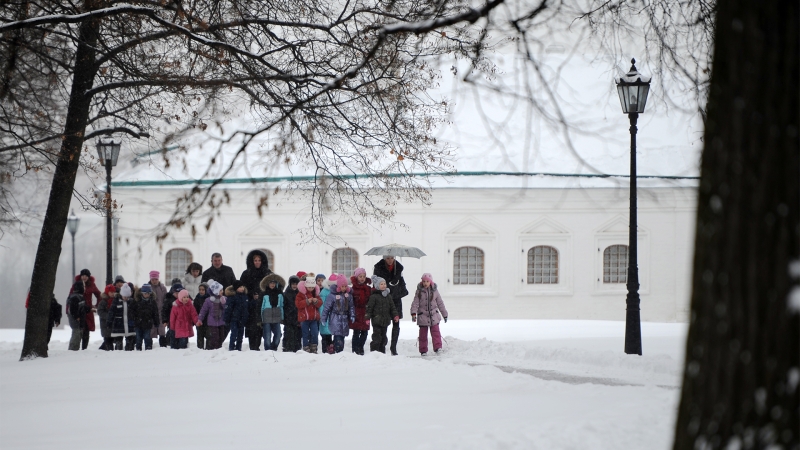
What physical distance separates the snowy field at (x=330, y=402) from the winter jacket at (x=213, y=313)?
1422mm

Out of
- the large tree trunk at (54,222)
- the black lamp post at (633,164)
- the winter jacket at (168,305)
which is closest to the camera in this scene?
the black lamp post at (633,164)

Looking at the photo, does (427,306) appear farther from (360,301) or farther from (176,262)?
(176,262)

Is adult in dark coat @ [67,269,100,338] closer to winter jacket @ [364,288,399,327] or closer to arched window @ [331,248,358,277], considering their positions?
winter jacket @ [364,288,399,327]

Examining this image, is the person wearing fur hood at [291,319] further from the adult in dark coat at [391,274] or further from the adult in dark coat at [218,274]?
the adult in dark coat at [391,274]

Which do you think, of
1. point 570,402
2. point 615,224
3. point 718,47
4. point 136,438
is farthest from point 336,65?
point 615,224

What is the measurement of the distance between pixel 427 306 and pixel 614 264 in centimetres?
1560

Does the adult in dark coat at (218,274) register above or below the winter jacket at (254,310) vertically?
above

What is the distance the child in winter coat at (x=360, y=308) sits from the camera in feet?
48.7

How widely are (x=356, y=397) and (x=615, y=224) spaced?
2159 centimetres

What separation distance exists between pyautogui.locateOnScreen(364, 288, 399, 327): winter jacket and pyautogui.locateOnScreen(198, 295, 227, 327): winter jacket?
264cm

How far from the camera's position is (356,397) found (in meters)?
8.97

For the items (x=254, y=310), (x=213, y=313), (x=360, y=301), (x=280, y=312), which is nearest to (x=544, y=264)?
(x=360, y=301)

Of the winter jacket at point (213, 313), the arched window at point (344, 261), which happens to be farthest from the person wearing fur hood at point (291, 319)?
the arched window at point (344, 261)

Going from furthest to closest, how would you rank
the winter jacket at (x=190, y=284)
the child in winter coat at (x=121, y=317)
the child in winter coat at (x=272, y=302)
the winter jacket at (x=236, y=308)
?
the winter jacket at (x=190, y=284)
the child in winter coat at (x=121, y=317)
the winter jacket at (x=236, y=308)
the child in winter coat at (x=272, y=302)
